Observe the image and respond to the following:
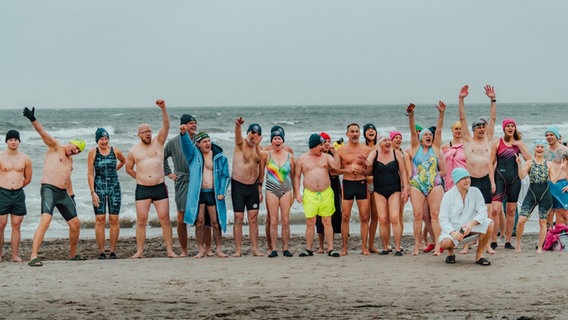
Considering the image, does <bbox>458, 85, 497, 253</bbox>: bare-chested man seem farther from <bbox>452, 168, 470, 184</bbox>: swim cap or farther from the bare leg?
the bare leg

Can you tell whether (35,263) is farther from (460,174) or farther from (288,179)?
(460,174)

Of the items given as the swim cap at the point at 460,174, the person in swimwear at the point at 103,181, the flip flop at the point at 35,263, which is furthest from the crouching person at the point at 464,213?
the flip flop at the point at 35,263

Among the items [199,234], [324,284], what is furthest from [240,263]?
[324,284]

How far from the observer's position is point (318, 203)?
10.1m

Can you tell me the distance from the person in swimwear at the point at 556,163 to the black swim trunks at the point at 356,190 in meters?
2.70

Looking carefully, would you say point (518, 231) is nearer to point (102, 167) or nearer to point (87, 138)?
point (102, 167)

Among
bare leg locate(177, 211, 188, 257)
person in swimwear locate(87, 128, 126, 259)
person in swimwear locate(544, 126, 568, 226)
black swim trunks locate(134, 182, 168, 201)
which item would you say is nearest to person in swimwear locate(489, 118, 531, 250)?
person in swimwear locate(544, 126, 568, 226)

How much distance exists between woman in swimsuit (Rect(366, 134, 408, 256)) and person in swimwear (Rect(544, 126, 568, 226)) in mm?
2242

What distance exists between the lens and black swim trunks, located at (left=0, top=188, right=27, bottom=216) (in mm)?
9875

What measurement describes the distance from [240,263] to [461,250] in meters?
3.19

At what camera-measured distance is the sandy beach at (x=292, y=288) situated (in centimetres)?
709

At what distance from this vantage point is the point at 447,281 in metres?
8.27

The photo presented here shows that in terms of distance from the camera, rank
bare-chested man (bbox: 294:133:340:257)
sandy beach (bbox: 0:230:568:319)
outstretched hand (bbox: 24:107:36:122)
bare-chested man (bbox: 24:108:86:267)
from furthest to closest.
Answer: bare-chested man (bbox: 294:133:340:257) < bare-chested man (bbox: 24:108:86:267) < outstretched hand (bbox: 24:107:36:122) < sandy beach (bbox: 0:230:568:319)

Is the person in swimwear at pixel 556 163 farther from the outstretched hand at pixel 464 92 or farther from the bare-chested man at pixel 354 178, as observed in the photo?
the bare-chested man at pixel 354 178
